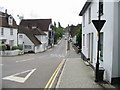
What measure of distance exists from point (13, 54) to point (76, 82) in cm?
2803

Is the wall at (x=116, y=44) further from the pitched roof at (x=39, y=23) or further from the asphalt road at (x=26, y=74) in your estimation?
the pitched roof at (x=39, y=23)

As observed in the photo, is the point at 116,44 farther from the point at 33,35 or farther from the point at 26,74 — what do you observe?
the point at 33,35

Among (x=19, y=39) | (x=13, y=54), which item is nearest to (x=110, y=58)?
(x=13, y=54)

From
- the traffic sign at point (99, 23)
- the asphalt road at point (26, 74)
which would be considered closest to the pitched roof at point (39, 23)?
the asphalt road at point (26, 74)

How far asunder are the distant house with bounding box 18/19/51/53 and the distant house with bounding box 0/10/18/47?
458 cm

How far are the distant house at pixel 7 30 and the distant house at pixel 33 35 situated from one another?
4581 mm

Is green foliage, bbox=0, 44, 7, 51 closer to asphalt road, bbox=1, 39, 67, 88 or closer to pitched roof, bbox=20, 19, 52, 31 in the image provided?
asphalt road, bbox=1, 39, 67, 88

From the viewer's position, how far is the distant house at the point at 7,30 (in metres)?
41.2

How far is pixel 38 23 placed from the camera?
76.2 meters

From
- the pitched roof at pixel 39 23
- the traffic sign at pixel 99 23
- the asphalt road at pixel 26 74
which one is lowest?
the asphalt road at pixel 26 74

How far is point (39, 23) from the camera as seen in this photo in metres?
76.4

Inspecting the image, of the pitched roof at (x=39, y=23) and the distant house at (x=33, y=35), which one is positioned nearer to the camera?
the distant house at (x=33, y=35)

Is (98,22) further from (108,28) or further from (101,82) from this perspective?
(101,82)

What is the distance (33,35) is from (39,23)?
17210 mm
